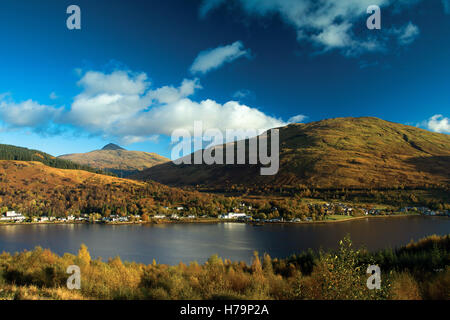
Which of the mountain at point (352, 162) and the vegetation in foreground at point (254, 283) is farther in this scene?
the mountain at point (352, 162)

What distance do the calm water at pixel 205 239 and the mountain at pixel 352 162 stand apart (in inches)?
1923

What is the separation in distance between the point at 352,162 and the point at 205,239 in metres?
108

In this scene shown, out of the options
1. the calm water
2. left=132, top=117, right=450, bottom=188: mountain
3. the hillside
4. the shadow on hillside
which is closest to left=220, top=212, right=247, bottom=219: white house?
the hillside

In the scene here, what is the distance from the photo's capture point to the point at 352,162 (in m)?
134

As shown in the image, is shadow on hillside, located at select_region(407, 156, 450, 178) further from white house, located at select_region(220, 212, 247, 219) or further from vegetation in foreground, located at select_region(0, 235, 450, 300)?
vegetation in foreground, located at select_region(0, 235, 450, 300)

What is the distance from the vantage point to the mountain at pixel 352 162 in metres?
117

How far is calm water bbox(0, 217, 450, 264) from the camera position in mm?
41469

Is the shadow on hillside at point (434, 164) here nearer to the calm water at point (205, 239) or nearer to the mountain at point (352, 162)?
the mountain at point (352, 162)

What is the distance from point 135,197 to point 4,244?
51984mm

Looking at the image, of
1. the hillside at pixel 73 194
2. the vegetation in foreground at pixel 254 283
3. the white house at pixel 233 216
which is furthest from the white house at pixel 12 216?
the vegetation in foreground at pixel 254 283

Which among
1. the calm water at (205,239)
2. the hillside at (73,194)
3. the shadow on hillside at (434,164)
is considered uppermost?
the shadow on hillside at (434,164)

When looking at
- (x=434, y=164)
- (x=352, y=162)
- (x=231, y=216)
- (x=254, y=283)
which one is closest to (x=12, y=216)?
(x=231, y=216)
